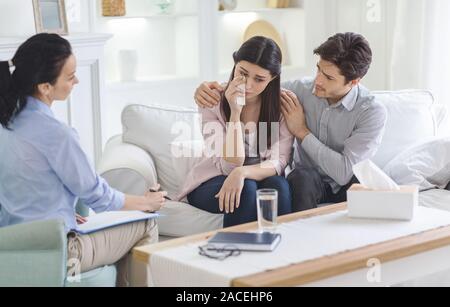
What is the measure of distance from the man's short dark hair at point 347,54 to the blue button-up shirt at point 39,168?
3.79ft

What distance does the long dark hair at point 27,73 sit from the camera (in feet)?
8.87

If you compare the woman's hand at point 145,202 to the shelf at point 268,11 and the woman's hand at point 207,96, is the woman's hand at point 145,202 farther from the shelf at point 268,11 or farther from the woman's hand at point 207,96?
the shelf at point 268,11

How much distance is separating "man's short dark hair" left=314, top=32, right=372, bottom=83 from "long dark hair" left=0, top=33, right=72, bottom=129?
1.14 metres

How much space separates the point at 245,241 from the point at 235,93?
99 centimetres

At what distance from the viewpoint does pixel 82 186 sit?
8.87 feet

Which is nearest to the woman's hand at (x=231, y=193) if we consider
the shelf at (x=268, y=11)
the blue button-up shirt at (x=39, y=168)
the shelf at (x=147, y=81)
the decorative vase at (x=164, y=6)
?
the blue button-up shirt at (x=39, y=168)

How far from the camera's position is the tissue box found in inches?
109

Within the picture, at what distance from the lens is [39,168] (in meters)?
2.67

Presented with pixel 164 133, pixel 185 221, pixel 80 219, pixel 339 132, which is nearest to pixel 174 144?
pixel 164 133

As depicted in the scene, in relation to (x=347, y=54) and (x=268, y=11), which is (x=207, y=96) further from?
(x=268, y=11)
